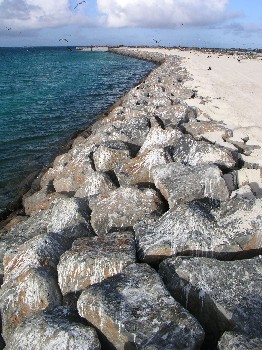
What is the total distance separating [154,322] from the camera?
3480mm

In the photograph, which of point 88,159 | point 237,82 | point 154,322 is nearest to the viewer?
point 154,322

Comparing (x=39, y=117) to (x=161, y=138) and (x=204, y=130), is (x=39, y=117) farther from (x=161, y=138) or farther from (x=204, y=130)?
(x=161, y=138)

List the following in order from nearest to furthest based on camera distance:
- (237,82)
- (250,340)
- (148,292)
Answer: (250,340), (148,292), (237,82)

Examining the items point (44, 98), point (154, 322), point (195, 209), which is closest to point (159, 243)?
point (195, 209)

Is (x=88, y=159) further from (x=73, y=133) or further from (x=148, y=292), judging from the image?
(x=73, y=133)

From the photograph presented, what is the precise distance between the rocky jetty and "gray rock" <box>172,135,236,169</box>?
25 mm

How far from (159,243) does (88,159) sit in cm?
451

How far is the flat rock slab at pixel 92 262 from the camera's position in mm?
4406

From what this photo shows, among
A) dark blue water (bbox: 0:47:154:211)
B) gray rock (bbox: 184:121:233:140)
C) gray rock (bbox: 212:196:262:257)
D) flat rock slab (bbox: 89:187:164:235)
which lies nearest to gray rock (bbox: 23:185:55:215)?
dark blue water (bbox: 0:47:154:211)

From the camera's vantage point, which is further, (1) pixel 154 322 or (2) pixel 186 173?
(2) pixel 186 173

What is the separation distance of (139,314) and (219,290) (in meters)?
0.95

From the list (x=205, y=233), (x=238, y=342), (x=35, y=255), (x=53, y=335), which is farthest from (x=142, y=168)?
(x=238, y=342)

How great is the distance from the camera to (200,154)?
761 centimetres

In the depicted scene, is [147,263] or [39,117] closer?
[147,263]
